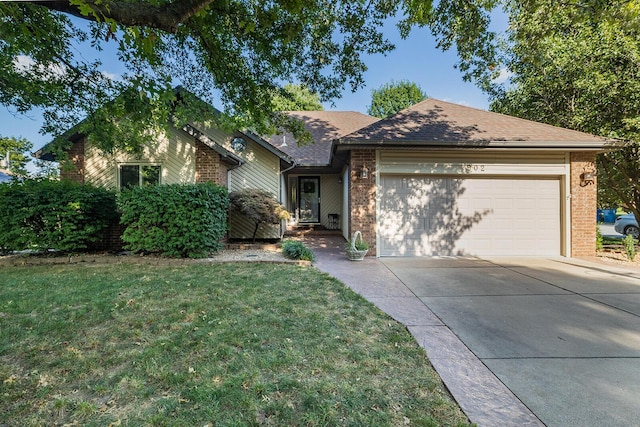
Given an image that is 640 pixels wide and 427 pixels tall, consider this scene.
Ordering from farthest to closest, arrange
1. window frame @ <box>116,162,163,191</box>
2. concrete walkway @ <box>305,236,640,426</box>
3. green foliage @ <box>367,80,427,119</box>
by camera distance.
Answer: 1. green foliage @ <box>367,80,427,119</box>
2. window frame @ <box>116,162,163,191</box>
3. concrete walkway @ <box>305,236,640,426</box>

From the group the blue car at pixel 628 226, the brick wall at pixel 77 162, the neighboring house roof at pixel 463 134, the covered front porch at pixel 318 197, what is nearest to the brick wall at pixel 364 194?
the neighboring house roof at pixel 463 134

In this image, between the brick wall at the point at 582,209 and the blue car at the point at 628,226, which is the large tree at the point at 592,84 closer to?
the brick wall at the point at 582,209

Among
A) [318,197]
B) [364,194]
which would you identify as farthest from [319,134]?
[364,194]

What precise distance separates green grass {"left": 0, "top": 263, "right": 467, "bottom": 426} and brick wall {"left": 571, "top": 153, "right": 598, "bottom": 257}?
7.26 metres

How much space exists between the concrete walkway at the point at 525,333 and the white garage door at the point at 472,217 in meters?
1.53

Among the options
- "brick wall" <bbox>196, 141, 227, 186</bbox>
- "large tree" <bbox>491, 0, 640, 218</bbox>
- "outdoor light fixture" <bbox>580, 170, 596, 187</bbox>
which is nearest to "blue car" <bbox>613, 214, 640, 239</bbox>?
"large tree" <bbox>491, 0, 640, 218</bbox>

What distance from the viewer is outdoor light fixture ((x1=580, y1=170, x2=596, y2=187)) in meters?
7.71

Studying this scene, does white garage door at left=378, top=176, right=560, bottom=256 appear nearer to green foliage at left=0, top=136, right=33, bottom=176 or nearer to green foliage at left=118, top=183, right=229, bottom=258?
green foliage at left=118, top=183, right=229, bottom=258

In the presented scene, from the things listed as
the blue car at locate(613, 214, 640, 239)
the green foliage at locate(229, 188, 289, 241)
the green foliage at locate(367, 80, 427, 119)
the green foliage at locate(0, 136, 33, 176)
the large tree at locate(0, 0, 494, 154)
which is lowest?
the blue car at locate(613, 214, 640, 239)

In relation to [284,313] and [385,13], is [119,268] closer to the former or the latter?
[284,313]

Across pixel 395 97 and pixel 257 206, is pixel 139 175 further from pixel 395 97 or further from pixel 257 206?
pixel 395 97

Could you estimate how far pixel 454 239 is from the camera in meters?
8.09

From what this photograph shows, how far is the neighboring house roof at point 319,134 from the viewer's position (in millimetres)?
12547

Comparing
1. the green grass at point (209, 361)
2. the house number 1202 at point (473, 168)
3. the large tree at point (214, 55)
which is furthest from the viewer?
the house number 1202 at point (473, 168)
